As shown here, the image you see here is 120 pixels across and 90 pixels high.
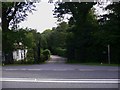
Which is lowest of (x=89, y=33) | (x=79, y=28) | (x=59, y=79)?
(x=59, y=79)

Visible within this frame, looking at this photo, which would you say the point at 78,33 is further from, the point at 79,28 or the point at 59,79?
the point at 59,79

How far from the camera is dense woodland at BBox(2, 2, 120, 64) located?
3391 cm

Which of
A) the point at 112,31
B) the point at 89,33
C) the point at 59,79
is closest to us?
the point at 59,79

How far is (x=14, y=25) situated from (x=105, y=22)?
31.6ft

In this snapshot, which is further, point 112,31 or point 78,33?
point 78,33

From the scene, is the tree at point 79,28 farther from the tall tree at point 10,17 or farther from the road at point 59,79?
the road at point 59,79

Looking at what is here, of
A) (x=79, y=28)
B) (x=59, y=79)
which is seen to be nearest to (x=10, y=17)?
(x=79, y=28)

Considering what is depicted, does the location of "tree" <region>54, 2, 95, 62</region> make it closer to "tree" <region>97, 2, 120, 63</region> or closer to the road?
"tree" <region>97, 2, 120, 63</region>

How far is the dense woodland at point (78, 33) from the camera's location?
33.9 meters

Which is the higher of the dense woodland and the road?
the dense woodland

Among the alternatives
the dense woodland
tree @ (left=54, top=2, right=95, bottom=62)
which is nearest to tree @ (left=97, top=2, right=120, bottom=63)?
the dense woodland

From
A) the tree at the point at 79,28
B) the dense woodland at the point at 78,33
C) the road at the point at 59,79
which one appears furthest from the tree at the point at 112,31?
the road at the point at 59,79

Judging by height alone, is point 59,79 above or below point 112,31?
below

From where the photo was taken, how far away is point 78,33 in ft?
121
